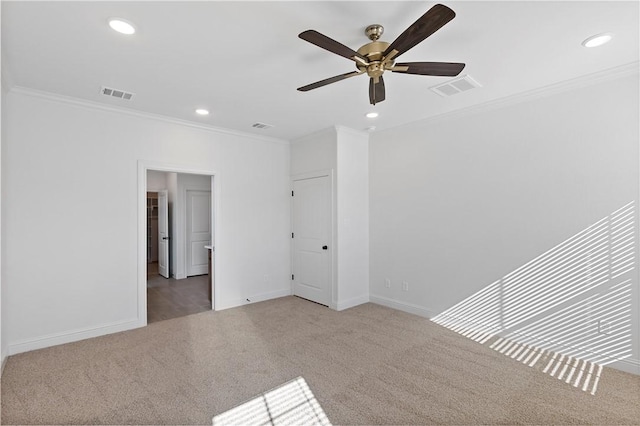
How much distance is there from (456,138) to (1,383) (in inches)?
197

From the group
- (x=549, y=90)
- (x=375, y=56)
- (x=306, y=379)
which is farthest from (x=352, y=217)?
(x=375, y=56)

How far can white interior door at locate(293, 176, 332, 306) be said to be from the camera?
4.70 meters

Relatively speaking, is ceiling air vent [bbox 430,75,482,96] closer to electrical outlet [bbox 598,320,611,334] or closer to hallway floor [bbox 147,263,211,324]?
electrical outlet [bbox 598,320,611,334]

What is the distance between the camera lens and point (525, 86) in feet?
10.3

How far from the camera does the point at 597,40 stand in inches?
90.4

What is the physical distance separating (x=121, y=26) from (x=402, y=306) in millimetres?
4244

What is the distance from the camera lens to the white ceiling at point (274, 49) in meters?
1.96

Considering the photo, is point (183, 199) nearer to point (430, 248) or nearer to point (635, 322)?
point (430, 248)

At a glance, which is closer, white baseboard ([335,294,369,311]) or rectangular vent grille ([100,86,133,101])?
rectangular vent grille ([100,86,133,101])

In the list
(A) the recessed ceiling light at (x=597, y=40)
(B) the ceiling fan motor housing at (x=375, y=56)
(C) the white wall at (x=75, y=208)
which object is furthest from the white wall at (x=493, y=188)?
(C) the white wall at (x=75, y=208)

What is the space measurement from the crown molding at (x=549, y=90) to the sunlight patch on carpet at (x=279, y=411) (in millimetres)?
3416

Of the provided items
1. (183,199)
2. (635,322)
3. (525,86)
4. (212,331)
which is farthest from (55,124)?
(635,322)

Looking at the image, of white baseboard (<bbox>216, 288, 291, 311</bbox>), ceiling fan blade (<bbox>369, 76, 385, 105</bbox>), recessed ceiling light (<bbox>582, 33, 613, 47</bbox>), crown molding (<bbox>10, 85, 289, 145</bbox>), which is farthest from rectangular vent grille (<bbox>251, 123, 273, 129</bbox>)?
recessed ceiling light (<bbox>582, 33, 613, 47</bbox>)

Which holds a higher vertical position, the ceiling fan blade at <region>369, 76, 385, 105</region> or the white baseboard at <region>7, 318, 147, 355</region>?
the ceiling fan blade at <region>369, 76, 385, 105</region>
